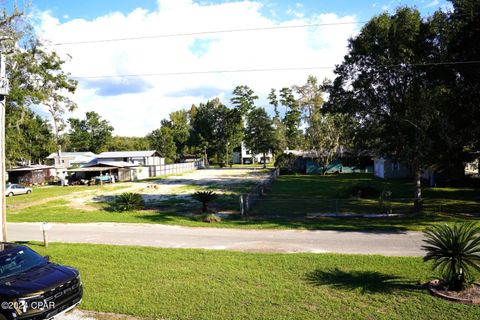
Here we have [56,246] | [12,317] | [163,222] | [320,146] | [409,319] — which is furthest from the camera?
[320,146]

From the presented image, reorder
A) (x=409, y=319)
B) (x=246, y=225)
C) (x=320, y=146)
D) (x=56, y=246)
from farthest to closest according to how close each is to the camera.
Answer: (x=320, y=146) < (x=246, y=225) < (x=56, y=246) < (x=409, y=319)

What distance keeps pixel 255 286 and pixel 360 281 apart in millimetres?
2774

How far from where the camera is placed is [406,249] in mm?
13148

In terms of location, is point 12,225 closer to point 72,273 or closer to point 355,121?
point 72,273

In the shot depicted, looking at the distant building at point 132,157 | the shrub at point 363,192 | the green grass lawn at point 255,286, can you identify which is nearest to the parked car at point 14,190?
the distant building at point 132,157

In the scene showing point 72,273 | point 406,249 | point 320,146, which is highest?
point 320,146

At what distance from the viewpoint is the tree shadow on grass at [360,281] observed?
29.9ft

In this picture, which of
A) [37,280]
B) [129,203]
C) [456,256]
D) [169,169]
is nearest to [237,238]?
[456,256]

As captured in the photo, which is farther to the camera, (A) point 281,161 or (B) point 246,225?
(A) point 281,161

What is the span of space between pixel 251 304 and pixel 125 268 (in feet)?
15.6

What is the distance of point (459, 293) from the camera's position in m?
8.52

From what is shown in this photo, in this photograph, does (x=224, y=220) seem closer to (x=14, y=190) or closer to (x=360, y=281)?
(x=360, y=281)

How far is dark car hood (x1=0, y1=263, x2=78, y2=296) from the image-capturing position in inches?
287

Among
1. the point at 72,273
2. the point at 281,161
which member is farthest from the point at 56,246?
the point at 281,161
